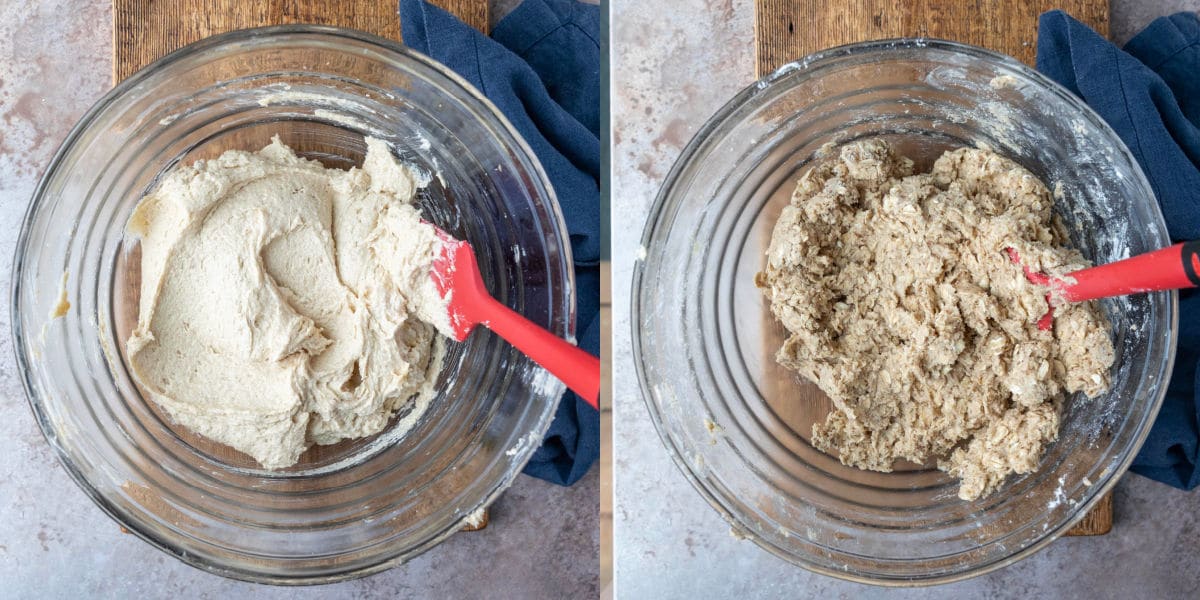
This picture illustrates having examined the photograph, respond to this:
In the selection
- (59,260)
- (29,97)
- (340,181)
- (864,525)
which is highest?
(29,97)

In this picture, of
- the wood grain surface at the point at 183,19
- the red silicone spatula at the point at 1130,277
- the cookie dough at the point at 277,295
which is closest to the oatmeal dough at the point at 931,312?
the red silicone spatula at the point at 1130,277

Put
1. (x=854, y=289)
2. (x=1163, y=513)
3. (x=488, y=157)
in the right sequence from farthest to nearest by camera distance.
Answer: (x=1163, y=513), (x=488, y=157), (x=854, y=289)

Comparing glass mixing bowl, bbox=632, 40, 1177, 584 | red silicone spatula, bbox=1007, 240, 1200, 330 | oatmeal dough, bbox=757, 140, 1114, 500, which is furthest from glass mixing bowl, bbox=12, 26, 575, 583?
red silicone spatula, bbox=1007, 240, 1200, 330

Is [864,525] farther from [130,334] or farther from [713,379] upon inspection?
[130,334]

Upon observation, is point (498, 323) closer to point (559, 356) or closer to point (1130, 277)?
point (559, 356)

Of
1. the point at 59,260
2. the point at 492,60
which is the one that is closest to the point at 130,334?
the point at 59,260
